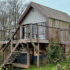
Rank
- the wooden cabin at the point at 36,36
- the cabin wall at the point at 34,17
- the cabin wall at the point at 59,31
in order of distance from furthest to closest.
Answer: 1. the cabin wall at the point at 34,17
2. the cabin wall at the point at 59,31
3. the wooden cabin at the point at 36,36

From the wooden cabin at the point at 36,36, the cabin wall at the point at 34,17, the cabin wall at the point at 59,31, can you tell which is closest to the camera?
the wooden cabin at the point at 36,36

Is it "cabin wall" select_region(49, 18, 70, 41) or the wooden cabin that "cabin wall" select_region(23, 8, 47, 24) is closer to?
the wooden cabin

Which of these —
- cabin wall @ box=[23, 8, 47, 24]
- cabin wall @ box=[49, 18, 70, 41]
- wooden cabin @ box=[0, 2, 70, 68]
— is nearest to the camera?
wooden cabin @ box=[0, 2, 70, 68]

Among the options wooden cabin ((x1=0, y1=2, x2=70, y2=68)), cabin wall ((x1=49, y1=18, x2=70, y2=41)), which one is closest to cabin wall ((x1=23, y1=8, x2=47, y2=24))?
wooden cabin ((x1=0, y1=2, x2=70, y2=68))

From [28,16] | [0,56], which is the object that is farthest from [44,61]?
[28,16]

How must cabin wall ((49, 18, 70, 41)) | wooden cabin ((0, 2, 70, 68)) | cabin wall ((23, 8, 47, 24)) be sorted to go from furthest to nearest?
cabin wall ((23, 8, 47, 24))
cabin wall ((49, 18, 70, 41))
wooden cabin ((0, 2, 70, 68))

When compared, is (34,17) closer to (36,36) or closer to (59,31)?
(36,36)

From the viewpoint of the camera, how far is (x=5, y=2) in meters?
24.2

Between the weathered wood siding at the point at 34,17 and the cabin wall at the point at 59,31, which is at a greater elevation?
the weathered wood siding at the point at 34,17

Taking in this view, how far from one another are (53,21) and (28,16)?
3225 millimetres

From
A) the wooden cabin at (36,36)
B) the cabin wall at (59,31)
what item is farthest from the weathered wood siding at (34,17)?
the cabin wall at (59,31)

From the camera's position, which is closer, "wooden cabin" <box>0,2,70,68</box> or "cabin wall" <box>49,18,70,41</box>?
"wooden cabin" <box>0,2,70,68</box>

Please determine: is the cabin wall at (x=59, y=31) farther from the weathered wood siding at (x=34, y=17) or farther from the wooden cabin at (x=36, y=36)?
the weathered wood siding at (x=34, y=17)

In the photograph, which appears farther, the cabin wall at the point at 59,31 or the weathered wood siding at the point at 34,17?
the weathered wood siding at the point at 34,17
